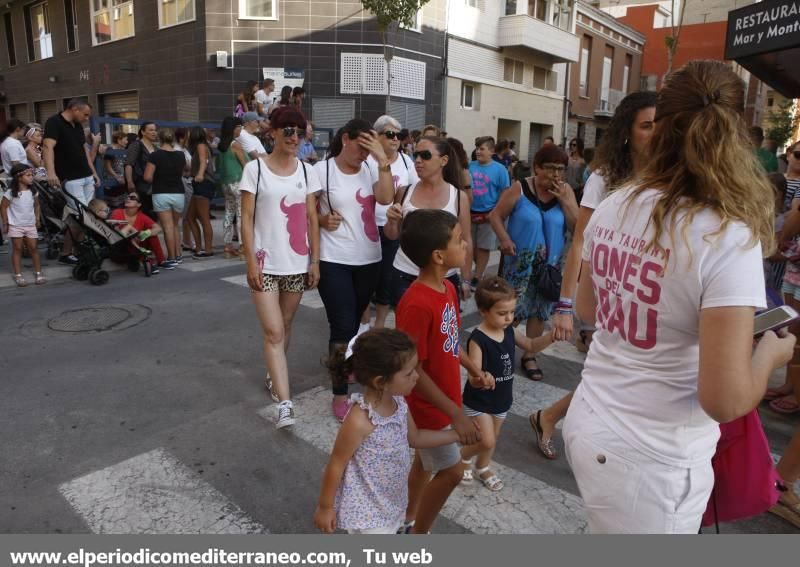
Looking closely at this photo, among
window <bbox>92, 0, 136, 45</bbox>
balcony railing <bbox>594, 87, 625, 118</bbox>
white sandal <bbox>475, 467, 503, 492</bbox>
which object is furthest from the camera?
balcony railing <bbox>594, 87, 625, 118</bbox>

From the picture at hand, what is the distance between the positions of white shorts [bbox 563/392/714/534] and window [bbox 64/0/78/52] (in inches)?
1030

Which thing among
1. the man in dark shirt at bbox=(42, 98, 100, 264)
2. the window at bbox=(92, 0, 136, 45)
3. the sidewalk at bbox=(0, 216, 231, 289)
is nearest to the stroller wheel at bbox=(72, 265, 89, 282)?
the sidewalk at bbox=(0, 216, 231, 289)

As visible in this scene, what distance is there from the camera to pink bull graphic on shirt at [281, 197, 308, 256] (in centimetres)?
386

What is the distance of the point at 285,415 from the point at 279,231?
3.89 ft

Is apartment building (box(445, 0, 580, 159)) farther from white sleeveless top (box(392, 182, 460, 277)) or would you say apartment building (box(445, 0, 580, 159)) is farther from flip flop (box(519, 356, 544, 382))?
white sleeveless top (box(392, 182, 460, 277))

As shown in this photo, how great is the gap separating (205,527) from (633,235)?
7.76 feet

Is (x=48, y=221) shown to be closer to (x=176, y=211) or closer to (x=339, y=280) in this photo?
(x=176, y=211)

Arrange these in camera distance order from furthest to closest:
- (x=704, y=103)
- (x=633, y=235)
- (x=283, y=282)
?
(x=283, y=282), (x=633, y=235), (x=704, y=103)

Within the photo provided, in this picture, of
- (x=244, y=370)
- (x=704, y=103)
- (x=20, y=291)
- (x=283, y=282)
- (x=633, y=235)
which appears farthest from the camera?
(x=20, y=291)

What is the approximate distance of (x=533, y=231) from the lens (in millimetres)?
4570

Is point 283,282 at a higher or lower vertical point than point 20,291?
higher

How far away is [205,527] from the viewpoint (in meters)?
2.79

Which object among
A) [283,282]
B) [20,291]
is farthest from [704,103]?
[20,291]
